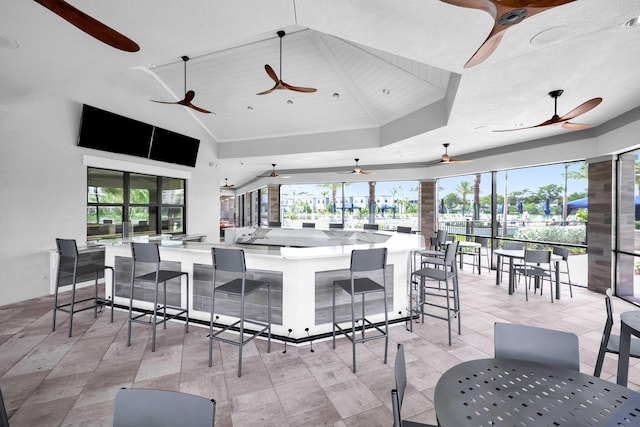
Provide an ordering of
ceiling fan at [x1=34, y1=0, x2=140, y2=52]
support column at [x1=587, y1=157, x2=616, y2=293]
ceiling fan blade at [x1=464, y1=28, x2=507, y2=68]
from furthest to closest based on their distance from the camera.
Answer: support column at [x1=587, y1=157, x2=616, y2=293] < ceiling fan blade at [x1=464, y1=28, x2=507, y2=68] < ceiling fan at [x1=34, y1=0, x2=140, y2=52]

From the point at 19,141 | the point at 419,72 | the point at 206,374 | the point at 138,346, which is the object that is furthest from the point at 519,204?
the point at 19,141

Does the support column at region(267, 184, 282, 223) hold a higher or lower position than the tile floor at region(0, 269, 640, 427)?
higher

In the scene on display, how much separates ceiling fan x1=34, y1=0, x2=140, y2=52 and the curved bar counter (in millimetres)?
2038

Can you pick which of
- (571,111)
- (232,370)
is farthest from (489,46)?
(232,370)

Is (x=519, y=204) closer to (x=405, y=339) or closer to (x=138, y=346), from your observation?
(x=405, y=339)

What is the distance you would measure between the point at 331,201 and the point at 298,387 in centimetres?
804

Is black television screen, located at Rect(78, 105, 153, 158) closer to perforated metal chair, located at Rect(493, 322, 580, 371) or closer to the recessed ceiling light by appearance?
perforated metal chair, located at Rect(493, 322, 580, 371)

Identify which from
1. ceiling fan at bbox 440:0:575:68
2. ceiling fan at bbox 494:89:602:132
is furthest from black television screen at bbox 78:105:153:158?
ceiling fan at bbox 494:89:602:132

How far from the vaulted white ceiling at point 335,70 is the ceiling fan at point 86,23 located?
39 cm

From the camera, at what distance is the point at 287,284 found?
2.97m

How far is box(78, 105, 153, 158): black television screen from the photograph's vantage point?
191 inches

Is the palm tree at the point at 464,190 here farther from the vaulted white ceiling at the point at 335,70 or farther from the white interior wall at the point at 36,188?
the white interior wall at the point at 36,188

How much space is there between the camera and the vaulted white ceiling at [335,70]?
2197 mm

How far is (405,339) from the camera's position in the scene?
310 centimetres
